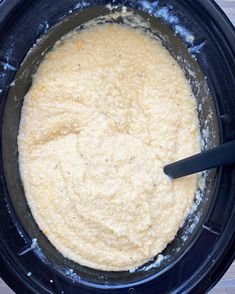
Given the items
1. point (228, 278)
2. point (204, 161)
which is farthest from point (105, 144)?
point (228, 278)

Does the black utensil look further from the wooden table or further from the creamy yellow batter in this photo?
the wooden table

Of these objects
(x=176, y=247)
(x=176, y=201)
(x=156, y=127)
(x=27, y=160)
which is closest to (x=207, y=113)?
(x=156, y=127)

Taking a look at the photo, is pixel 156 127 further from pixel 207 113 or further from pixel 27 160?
pixel 27 160

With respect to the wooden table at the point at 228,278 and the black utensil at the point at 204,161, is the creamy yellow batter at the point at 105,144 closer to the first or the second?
the black utensil at the point at 204,161

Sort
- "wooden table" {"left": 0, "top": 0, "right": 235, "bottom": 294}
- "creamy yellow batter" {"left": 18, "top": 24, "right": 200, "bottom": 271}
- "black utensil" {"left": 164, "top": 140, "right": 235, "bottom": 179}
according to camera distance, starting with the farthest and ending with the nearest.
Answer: "wooden table" {"left": 0, "top": 0, "right": 235, "bottom": 294}
"creamy yellow batter" {"left": 18, "top": 24, "right": 200, "bottom": 271}
"black utensil" {"left": 164, "top": 140, "right": 235, "bottom": 179}

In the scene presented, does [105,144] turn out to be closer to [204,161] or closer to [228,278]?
[204,161]

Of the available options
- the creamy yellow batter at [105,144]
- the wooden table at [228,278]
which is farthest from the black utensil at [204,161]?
the wooden table at [228,278]

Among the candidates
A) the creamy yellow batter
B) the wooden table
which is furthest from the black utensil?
the wooden table
